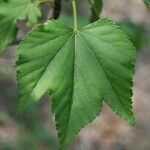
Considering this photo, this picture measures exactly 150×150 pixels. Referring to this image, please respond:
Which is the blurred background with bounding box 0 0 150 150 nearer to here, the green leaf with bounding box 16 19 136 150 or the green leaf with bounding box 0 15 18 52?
the green leaf with bounding box 0 15 18 52

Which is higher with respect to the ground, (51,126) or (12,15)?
(12,15)

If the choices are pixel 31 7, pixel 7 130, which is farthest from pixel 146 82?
pixel 31 7

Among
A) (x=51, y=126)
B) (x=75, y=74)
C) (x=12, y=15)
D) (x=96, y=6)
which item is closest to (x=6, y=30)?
(x=12, y=15)

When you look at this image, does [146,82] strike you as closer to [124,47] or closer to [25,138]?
[25,138]

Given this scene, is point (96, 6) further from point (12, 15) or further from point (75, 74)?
point (75, 74)

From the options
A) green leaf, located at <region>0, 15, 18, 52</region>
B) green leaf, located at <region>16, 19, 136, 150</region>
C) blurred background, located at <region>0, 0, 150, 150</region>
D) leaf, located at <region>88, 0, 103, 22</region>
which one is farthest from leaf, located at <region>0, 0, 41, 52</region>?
blurred background, located at <region>0, 0, 150, 150</region>

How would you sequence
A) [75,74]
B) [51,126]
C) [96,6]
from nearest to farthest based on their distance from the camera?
1. [75,74]
2. [96,6]
3. [51,126]
